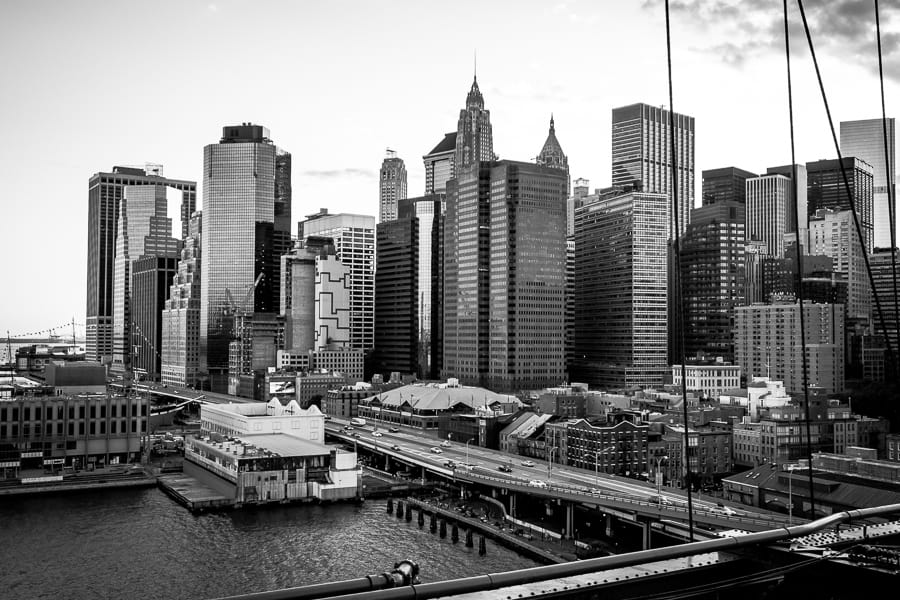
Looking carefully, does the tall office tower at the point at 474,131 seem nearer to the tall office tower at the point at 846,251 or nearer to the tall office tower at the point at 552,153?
the tall office tower at the point at 552,153

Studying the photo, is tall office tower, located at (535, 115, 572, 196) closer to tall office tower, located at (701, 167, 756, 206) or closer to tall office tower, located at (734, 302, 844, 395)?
tall office tower, located at (701, 167, 756, 206)

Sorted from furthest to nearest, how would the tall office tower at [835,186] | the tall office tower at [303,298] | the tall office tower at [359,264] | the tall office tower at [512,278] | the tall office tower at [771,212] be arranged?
1. the tall office tower at [771,212]
2. the tall office tower at [835,186]
3. the tall office tower at [359,264]
4. the tall office tower at [303,298]
5. the tall office tower at [512,278]

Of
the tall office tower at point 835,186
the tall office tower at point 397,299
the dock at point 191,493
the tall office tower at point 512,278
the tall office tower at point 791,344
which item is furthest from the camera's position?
the tall office tower at point 835,186

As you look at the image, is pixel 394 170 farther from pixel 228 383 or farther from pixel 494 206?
pixel 494 206

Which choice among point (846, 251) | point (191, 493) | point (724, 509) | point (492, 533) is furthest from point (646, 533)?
point (846, 251)

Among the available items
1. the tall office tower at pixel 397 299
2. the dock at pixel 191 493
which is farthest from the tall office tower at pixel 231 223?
the dock at pixel 191 493

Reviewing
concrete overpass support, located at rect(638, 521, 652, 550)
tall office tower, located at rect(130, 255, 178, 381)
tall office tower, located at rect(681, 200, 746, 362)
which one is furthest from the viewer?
tall office tower, located at rect(130, 255, 178, 381)

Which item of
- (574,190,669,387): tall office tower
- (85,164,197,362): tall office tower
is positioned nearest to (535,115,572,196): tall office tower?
(574,190,669,387): tall office tower
